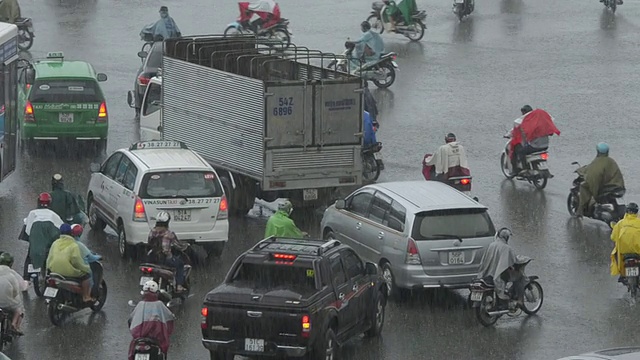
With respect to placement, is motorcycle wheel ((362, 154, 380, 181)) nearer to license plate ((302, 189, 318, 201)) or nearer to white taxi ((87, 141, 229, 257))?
license plate ((302, 189, 318, 201))

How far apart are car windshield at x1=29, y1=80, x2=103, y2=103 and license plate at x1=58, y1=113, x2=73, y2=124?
0.88 ft

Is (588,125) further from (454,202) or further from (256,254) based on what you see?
(256,254)

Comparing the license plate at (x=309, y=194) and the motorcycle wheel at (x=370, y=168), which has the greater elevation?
the license plate at (x=309, y=194)

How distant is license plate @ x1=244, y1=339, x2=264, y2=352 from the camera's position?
16.2 m

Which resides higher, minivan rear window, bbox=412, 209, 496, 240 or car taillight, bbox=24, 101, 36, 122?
minivan rear window, bbox=412, 209, 496, 240

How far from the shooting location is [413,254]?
19.8 meters

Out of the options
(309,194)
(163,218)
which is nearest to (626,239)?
(309,194)

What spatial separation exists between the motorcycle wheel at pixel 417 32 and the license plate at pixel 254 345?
1037 inches

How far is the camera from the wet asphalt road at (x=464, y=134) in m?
18.7

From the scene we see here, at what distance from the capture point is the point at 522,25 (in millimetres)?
43969

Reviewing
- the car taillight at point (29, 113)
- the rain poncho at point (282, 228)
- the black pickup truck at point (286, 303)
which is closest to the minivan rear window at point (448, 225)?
the rain poncho at point (282, 228)

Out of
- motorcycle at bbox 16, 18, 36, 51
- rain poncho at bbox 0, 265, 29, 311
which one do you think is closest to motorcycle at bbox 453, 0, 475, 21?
motorcycle at bbox 16, 18, 36, 51

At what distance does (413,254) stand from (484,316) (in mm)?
1398

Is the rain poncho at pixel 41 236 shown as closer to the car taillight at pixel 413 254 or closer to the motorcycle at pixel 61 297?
the motorcycle at pixel 61 297
